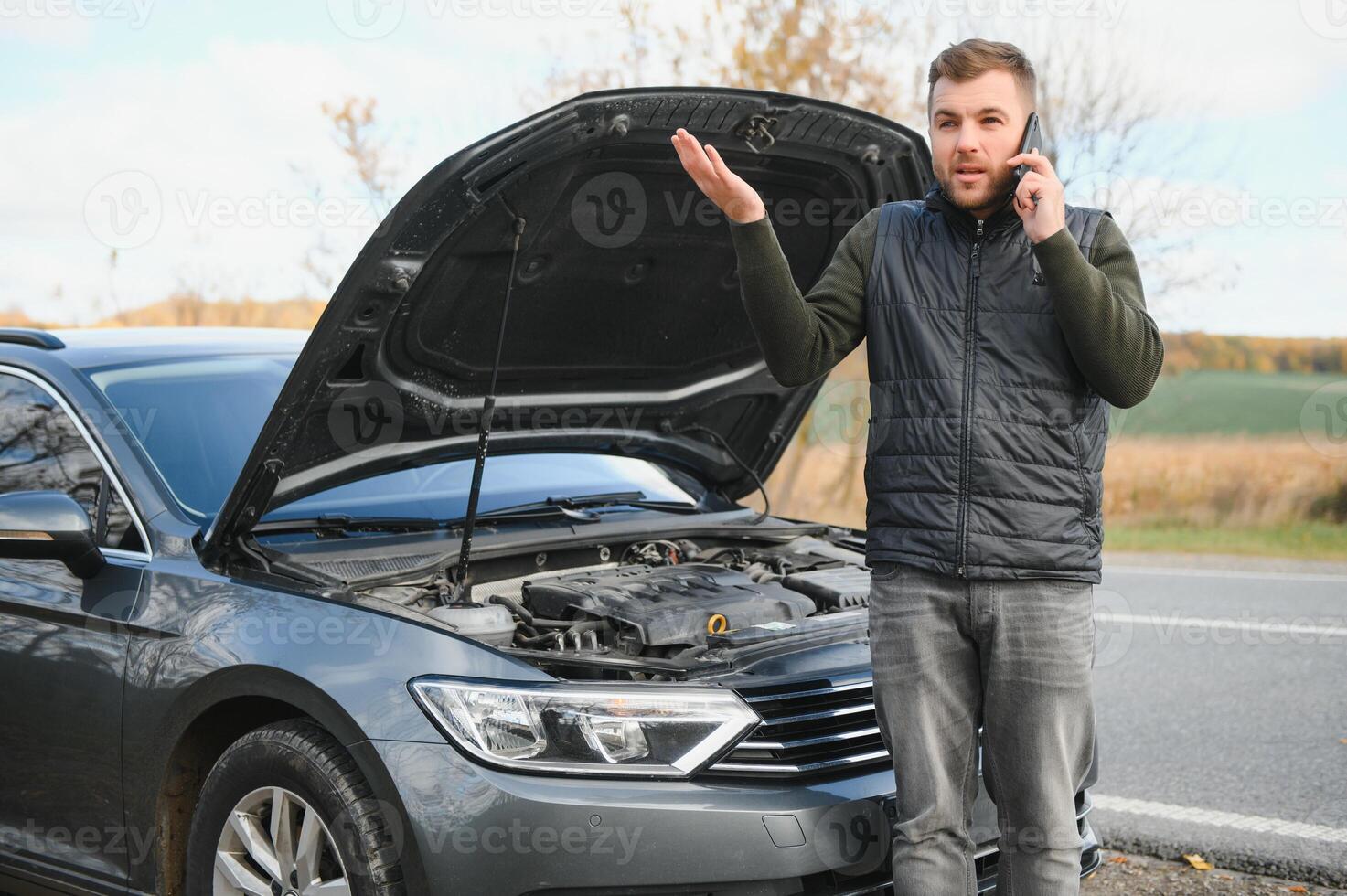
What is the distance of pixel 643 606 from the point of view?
311 cm

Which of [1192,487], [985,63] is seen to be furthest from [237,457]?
[1192,487]

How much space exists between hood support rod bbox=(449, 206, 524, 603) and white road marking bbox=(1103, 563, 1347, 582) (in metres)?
7.51

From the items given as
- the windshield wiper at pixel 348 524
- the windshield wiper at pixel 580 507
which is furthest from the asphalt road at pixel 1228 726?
the windshield wiper at pixel 348 524

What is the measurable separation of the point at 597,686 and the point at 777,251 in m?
0.90

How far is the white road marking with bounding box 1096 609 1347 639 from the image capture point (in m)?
7.41

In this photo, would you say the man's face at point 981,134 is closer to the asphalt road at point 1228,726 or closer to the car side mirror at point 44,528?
the car side mirror at point 44,528

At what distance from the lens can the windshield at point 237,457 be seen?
339 cm

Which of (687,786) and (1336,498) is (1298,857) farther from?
(1336,498)

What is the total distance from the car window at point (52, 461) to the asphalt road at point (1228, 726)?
123 inches

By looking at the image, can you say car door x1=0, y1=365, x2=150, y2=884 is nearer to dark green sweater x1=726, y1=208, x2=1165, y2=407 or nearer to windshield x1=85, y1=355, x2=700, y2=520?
windshield x1=85, y1=355, x2=700, y2=520

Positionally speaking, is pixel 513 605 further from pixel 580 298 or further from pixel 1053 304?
pixel 1053 304

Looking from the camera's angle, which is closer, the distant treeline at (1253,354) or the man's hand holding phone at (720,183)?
the man's hand holding phone at (720,183)

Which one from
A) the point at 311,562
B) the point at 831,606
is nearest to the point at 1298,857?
the point at 831,606

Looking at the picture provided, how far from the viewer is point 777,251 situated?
7.98 feet
